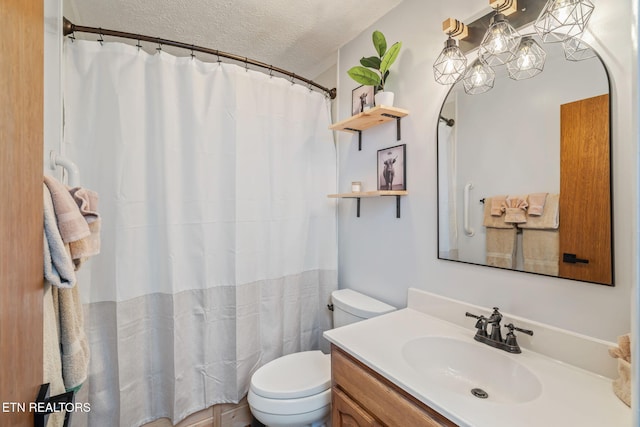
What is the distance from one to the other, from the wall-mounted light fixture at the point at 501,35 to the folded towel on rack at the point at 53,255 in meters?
1.46

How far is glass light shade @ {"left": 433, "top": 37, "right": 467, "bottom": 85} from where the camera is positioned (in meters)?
1.15

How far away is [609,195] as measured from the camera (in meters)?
0.85

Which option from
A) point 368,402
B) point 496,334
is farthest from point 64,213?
point 496,334

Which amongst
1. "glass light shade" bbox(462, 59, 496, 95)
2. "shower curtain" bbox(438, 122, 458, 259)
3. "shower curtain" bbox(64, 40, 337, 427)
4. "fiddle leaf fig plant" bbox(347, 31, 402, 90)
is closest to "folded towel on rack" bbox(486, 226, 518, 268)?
"shower curtain" bbox(438, 122, 458, 259)

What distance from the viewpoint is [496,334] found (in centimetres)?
103

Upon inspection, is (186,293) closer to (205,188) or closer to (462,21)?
(205,188)

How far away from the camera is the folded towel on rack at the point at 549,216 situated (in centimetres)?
96

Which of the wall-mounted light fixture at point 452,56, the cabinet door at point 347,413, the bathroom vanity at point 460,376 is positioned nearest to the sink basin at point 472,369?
the bathroom vanity at point 460,376

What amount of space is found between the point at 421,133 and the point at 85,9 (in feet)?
6.27

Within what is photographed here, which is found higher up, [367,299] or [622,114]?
[622,114]

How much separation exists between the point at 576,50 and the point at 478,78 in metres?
0.31

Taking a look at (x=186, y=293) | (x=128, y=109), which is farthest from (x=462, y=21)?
(x=186, y=293)

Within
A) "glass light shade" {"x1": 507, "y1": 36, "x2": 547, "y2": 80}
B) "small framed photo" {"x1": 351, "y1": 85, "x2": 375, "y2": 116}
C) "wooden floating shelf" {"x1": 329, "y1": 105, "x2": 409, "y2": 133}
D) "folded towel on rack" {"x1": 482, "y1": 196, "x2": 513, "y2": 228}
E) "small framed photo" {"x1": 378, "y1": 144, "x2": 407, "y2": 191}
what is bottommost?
"folded towel on rack" {"x1": 482, "y1": 196, "x2": 513, "y2": 228}

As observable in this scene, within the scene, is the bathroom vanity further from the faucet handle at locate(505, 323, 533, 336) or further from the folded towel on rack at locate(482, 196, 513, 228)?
the folded towel on rack at locate(482, 196, 513, 228)
